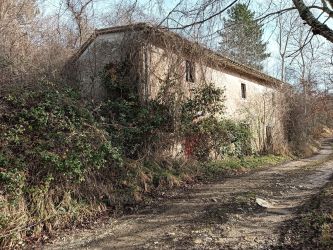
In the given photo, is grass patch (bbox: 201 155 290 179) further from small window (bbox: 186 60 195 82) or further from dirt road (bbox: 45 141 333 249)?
small window (bbox: 186 60 195 82)

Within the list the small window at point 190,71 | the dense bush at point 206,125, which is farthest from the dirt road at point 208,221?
the small window at point 190,71

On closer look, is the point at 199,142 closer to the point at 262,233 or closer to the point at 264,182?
the point at 264,182

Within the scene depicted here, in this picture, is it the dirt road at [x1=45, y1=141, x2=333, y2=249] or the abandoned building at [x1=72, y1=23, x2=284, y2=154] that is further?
the abandoned building at [x1=72, y1=23, x2=284, y2=154]

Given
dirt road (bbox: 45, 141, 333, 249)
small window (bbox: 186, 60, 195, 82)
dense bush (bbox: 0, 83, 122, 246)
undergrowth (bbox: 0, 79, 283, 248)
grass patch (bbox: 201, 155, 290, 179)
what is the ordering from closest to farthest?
dirt road (bbox: 45, 141, 333, 249) → dense bush (bbox: 0, 83, 122, 246) → undergrowth (bbox: 0, 79, 283, 248) → grass patch (bbox: 201, 155, 290, 179) → small window (bbox: 186, 60, 195, 82)

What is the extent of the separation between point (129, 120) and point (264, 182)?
497 cm

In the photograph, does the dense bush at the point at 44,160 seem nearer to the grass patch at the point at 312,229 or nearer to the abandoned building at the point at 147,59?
the abandoned building at the point at 147,59

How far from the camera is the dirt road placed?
688cm

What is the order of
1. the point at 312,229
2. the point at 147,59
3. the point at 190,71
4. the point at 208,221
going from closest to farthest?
the point at 312,229, the point at 208,221, the point at 147,59, the point at 190,71

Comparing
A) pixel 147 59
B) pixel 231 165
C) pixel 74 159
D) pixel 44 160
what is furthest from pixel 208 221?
pixel 231 165

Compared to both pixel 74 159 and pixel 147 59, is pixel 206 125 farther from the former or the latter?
pixel 74 159

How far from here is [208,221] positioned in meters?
8.15

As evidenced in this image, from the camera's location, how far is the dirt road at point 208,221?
22.6 ft

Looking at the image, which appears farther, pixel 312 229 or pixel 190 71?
pixel 190 71

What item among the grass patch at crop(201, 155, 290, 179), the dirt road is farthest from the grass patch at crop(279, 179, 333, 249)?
the grass patch at crop(201, 155, 290, 179)
